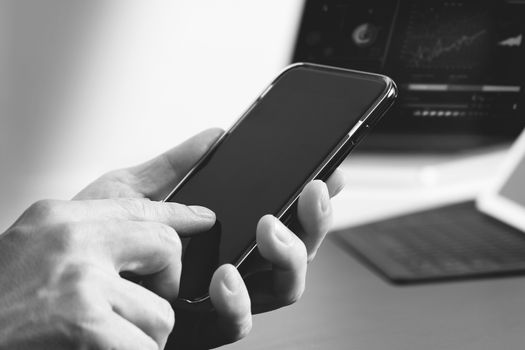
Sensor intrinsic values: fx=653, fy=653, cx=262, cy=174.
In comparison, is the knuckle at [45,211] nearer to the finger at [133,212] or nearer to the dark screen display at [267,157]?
the finger at [133,212]

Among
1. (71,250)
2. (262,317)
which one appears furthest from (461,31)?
(71,250)

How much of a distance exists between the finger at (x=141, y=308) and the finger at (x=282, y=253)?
0.10m

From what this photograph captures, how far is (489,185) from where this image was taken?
909 mm

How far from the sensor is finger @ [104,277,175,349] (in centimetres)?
40

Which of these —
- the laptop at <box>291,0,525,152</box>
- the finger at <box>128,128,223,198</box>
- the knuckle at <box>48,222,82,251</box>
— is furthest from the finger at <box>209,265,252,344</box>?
the laptop at <box>291,0,525,152</box>

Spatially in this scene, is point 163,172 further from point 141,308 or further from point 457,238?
point 457,238

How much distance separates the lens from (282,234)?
19.3 inches

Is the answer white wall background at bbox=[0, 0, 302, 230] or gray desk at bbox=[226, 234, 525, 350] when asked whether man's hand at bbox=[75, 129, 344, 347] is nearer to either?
gray desk at bbox=[226, 234, 525, 350]

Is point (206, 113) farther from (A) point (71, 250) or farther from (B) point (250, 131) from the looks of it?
(A) point (71, 250)

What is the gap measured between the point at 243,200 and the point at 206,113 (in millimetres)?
416

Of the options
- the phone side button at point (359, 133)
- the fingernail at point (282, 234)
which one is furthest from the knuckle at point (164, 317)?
the phone side button at point (359, 133)

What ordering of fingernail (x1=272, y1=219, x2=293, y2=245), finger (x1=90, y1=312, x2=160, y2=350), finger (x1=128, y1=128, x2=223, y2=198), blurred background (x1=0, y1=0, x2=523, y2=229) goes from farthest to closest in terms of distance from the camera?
blurred background (x1=0, y1=0, x2=523, y2=229)
finger (x1=128, y1=128, x2=223, y2=198)
fingernail (x1=272, y1=219, x2=293, y2=245)
finger (x1=90, y1=312, x2=160, y2=350)

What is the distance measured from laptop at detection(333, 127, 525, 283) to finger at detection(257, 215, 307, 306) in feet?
0.62

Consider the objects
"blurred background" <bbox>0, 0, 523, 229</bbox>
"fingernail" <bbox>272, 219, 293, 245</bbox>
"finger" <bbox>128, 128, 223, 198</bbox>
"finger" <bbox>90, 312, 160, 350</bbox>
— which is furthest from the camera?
"blurred background" <bbox>0, 0, 523, 229</bbox>
